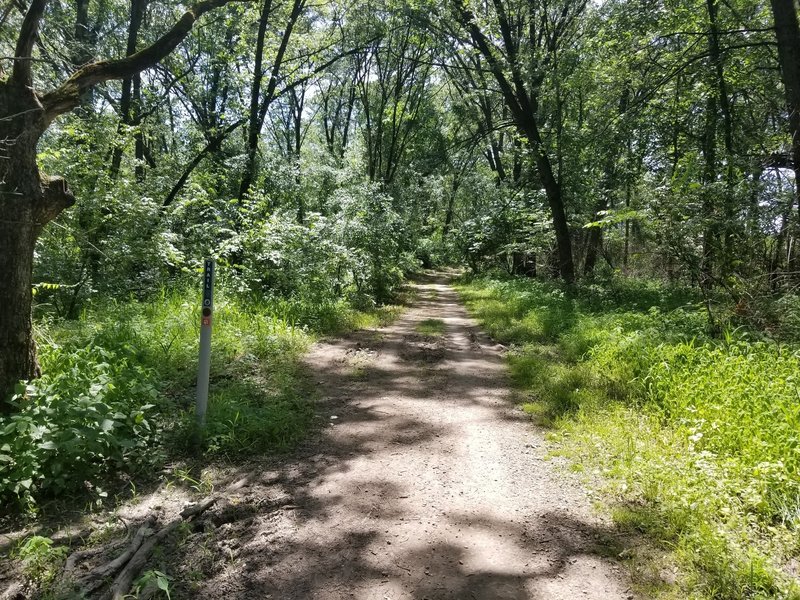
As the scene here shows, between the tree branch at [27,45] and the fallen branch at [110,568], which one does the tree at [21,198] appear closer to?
the tree branch at [27,45]

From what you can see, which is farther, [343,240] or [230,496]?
[343,240]

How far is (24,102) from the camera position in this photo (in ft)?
13.7

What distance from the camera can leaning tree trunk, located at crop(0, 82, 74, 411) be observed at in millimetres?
4074

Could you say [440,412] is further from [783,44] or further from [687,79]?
[687,79]

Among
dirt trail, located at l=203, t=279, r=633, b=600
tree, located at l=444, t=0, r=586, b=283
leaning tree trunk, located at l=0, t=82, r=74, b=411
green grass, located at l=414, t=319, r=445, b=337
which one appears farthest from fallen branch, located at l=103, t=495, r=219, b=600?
tree, located at l=444, t=0, r=586, b=283

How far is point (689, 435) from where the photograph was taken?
4.14 meters

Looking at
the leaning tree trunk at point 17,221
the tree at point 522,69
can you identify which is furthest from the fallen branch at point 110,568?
the tree at point 522,69

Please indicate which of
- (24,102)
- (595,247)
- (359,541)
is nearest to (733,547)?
(359,541)

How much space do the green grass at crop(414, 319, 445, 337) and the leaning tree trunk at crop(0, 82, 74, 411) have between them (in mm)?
6910

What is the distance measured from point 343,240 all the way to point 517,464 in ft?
29.6

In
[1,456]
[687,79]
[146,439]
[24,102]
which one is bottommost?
[146,439]

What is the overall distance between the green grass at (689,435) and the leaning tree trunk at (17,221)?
5.03 m

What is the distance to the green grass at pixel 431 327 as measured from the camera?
9.97m

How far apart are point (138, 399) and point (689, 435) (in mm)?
5139
